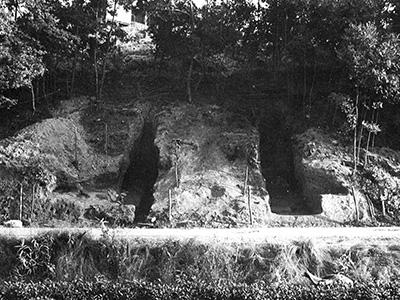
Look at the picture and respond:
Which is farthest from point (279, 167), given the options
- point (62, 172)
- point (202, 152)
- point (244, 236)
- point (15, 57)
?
point (15, 57)

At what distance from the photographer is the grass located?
1362 cm

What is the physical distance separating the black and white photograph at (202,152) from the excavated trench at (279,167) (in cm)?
8

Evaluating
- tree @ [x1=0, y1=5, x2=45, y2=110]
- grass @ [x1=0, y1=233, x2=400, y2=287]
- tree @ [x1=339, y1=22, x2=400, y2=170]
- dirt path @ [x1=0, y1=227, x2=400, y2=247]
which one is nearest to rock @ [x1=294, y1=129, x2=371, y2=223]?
tree @ [x1=339, y1=22, x2=400, y2=170]

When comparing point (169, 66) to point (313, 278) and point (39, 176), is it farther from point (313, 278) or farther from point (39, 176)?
point (313, 278)

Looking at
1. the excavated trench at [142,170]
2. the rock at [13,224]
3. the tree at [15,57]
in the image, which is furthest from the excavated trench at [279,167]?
the tree at [15,57]

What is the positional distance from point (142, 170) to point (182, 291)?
37.9ft

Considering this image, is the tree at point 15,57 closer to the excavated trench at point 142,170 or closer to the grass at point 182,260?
the excavated trench at point 142,170

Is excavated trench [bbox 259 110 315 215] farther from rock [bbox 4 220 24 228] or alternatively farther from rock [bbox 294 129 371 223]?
rock [bbox 4 220 24 228]

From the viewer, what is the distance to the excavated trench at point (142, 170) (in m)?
22.5

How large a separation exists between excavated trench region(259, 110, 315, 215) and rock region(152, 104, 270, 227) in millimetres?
1201

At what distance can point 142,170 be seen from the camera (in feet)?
78.5

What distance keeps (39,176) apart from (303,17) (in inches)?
541

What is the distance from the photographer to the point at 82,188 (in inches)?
831

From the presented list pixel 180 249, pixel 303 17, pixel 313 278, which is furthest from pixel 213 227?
pixel 303 17
